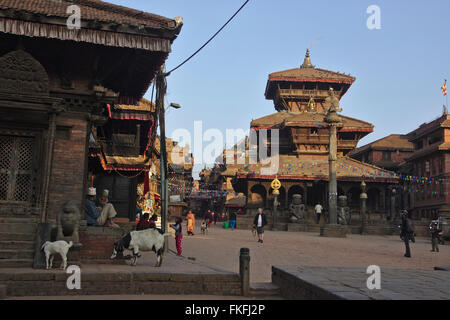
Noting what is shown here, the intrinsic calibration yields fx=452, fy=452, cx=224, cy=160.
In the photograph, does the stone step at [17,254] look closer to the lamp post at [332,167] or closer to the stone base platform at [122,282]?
the stone base platform at [122,282]

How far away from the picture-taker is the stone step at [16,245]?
981 cm

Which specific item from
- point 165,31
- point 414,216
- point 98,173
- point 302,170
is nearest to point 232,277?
point 165,31

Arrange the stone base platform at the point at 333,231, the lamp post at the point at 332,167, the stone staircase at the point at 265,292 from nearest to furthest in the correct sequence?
the stone staircase at the point at 265,292, the stone base platform at the point at 333,231, the lamp post at the point at 332,167

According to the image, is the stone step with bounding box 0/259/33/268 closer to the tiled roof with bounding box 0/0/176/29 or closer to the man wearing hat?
the man wearing hat

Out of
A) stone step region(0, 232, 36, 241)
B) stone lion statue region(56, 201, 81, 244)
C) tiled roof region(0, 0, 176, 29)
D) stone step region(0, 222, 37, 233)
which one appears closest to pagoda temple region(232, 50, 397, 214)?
tiled roof region(0, 0, 176, 29)

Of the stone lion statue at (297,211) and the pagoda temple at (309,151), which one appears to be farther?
the pagoda temple at (309,151)

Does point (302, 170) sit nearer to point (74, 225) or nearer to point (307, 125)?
point (307, 125)

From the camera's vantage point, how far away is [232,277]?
29.8ft

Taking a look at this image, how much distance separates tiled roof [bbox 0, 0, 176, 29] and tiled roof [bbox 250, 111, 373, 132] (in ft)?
100

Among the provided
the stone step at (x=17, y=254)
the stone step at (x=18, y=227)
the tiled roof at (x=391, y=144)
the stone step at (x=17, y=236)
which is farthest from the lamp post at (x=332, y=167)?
the tiled roof at (x=391, y=144)

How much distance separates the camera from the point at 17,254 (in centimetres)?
968

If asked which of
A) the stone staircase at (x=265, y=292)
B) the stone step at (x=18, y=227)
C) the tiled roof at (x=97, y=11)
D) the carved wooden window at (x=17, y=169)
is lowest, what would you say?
the stone staircase at (x=265, y=292)

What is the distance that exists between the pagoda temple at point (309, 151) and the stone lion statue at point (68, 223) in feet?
84.6
